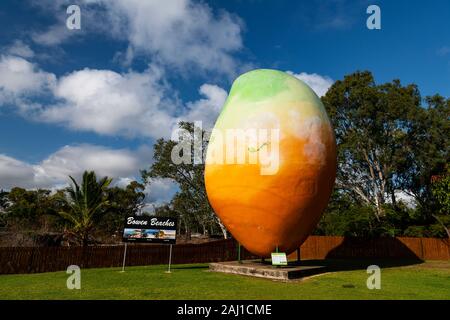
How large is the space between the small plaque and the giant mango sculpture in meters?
0.29

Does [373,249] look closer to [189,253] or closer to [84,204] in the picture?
[189,253]

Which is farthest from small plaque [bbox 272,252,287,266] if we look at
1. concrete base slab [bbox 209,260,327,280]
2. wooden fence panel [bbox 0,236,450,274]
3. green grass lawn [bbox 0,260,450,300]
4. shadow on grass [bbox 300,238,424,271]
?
shadow on grass [bbox 300,238,424,271]

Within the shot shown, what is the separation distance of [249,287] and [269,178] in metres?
3.19

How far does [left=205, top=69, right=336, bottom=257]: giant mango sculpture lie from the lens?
425 inches

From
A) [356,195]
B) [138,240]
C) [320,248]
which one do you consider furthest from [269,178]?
[356,195]

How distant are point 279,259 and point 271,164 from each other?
310 cm

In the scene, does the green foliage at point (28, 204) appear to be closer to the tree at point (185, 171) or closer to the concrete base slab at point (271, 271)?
the tree at point (185, 171)

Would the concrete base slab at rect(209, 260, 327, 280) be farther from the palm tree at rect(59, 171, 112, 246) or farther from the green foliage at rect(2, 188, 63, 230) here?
the green foliage at rect(2, 188, 63, 230)

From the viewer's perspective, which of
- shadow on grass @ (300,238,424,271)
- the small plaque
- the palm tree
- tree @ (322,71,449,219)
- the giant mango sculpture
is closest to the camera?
the giant mango sculpture

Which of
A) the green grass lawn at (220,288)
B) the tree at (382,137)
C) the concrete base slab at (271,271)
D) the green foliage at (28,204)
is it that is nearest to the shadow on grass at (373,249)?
the tree at (382,137)

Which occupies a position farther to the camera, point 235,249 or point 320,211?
point 235,249

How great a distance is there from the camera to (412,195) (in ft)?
99.1

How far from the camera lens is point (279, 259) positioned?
1128 centimetres
